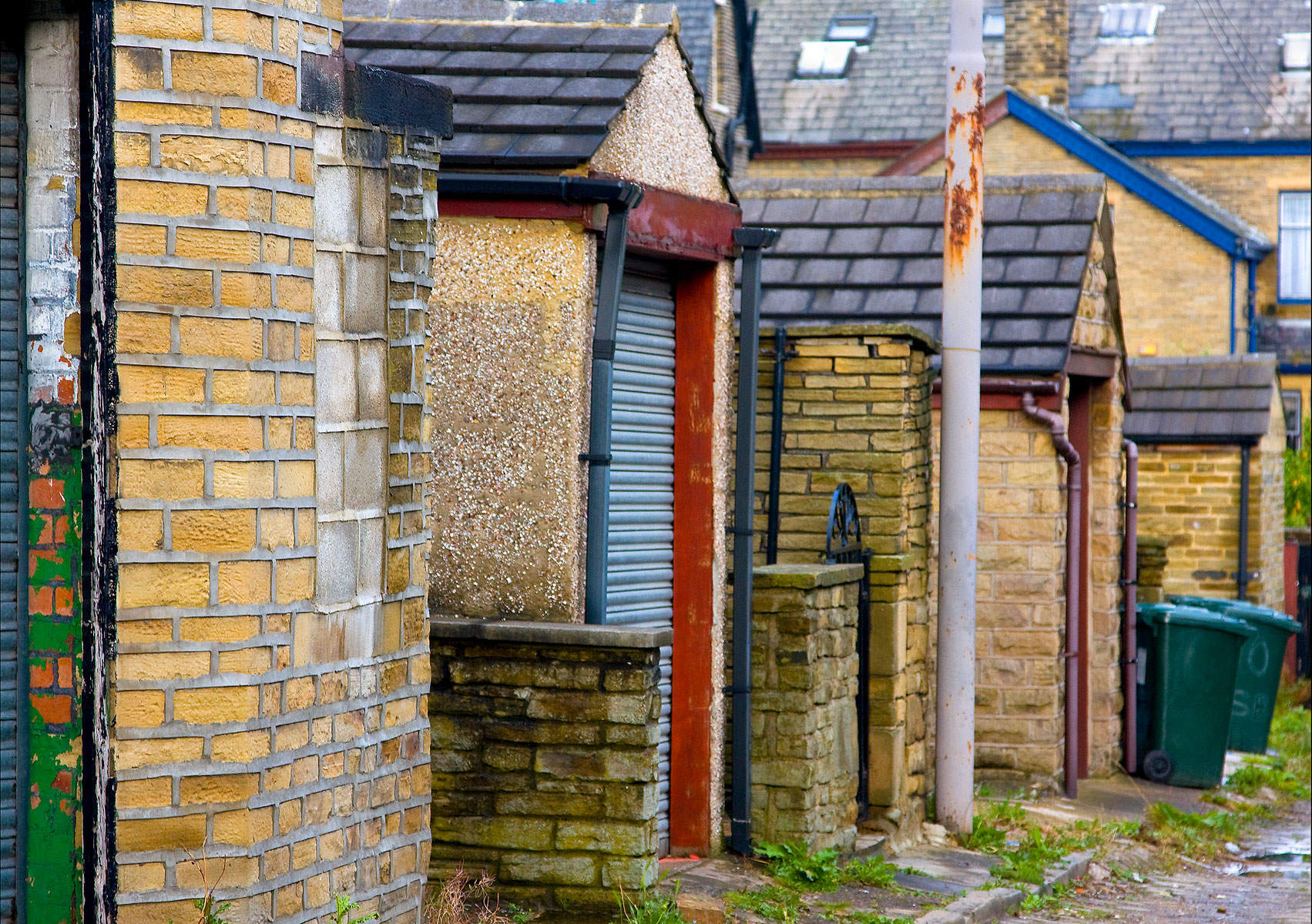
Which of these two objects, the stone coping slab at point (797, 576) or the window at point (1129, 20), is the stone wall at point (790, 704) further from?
the window at point (1129, 20)

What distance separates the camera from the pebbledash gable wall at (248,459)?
4.63 metres

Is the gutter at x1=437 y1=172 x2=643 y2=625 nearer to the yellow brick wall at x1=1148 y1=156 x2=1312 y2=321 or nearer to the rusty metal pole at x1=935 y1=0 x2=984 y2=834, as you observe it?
the rusty metal pole at x1=935 y1=0 x2=984 y2=834

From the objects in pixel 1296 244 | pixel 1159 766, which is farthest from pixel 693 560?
pixel 1296 244

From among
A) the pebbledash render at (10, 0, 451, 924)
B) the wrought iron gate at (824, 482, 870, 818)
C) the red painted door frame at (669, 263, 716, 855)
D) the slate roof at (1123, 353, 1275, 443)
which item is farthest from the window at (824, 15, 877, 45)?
the pebbledash render at (10, 0, 451, 924)

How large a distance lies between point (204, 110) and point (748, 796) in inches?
178

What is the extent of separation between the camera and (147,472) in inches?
182

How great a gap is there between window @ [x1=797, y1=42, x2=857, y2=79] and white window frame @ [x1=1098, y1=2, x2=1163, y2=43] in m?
4.47

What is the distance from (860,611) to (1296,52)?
23.3m

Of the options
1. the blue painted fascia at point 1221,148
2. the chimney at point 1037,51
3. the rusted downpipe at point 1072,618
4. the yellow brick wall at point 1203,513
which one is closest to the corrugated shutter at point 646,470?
the rusted downpipe at point 1072,618

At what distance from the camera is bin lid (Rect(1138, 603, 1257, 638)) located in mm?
12008

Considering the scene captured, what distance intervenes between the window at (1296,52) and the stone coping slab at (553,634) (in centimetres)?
2541

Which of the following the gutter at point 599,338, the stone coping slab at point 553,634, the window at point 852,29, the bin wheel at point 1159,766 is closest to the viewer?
the stone coping slab at point 553,634

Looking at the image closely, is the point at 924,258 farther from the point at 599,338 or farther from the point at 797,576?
the point at 599,338

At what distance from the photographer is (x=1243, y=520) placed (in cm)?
1587
